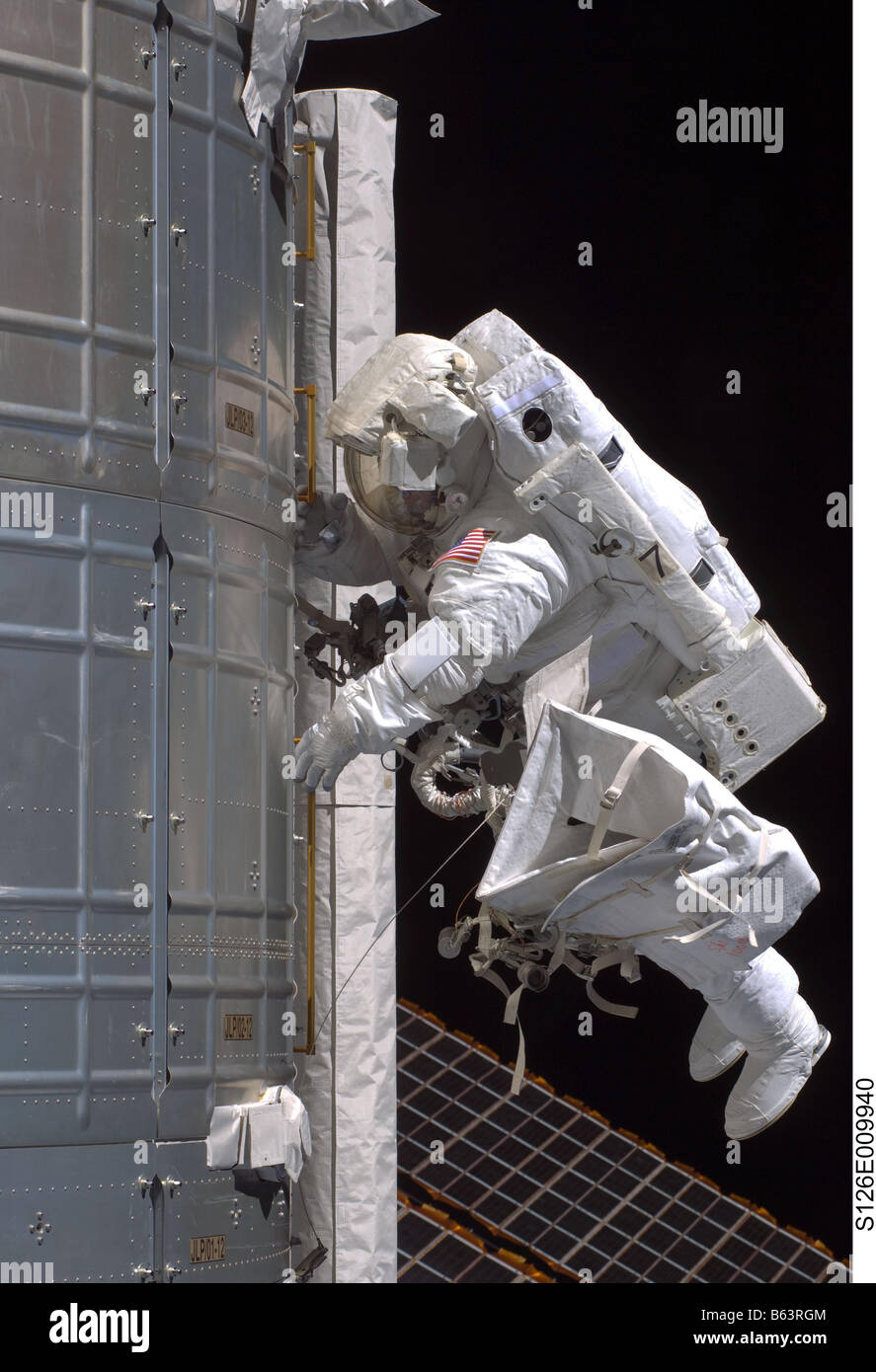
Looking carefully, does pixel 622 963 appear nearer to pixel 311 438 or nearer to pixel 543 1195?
pixel 311 438

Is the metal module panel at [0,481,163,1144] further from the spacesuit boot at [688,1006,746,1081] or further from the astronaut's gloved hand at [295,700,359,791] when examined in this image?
the spacesuit boot at [688,1006,746,1081]

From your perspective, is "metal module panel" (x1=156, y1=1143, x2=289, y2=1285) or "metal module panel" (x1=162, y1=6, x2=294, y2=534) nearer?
"metal module panel" (x1=156, y1=1143, x2=289, y2=1285)

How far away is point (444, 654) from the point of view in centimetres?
700

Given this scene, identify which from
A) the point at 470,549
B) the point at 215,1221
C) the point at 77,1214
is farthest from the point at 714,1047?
the point at 77,1214

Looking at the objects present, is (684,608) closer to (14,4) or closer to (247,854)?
(247,854)

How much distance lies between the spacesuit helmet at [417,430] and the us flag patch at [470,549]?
0.32m

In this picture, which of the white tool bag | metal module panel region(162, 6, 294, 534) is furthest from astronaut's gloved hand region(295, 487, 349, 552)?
the white tool bag

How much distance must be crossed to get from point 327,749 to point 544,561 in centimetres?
116

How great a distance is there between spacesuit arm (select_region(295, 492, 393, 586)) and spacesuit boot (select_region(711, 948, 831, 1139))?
2472mm

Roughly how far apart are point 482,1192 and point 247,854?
688cm

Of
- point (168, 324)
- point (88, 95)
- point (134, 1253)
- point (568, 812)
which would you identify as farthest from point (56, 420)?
point (134, 1253)

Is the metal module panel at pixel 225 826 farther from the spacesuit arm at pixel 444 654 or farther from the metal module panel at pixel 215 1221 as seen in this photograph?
the spacesuit arm at pixel 444 654

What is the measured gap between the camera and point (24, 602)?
6820 mm

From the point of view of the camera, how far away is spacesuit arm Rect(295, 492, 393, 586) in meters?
8.29
